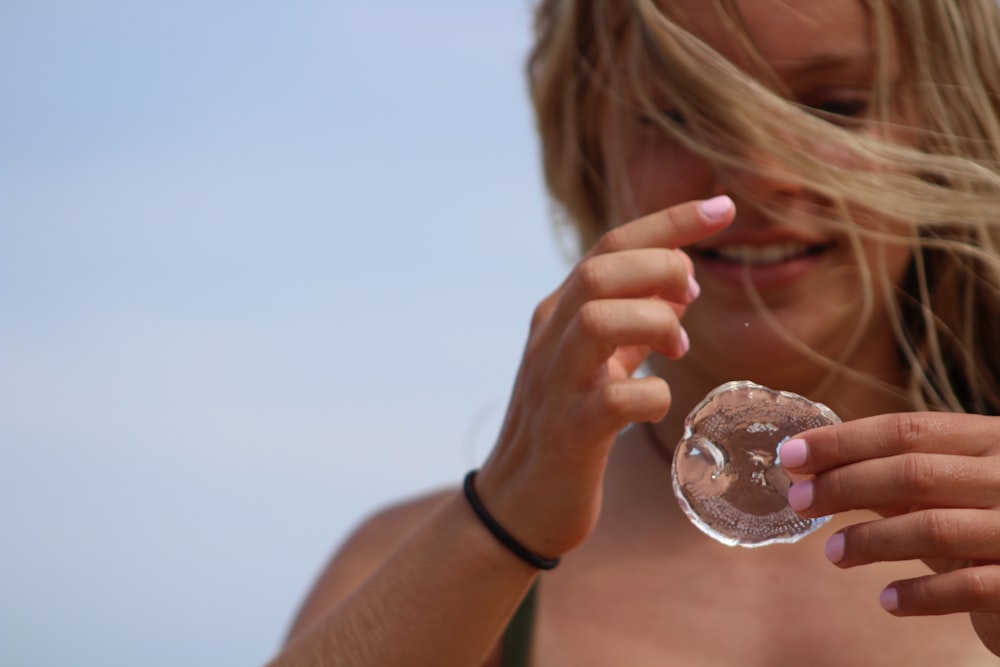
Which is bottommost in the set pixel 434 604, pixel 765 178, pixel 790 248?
pixel 434 604

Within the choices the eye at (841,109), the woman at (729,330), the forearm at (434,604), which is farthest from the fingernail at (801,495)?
the eye at (841,109)

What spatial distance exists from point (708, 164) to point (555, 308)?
1.70 feet

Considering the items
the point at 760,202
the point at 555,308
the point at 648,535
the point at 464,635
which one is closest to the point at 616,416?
the point at 555,308

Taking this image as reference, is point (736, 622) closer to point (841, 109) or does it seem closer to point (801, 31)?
point (841, 109)

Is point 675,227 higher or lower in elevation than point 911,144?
higher

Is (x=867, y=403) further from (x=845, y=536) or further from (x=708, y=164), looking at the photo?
(x=845, y=536)

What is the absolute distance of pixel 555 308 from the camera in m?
1.61

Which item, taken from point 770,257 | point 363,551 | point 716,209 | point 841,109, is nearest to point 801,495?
point 716,209

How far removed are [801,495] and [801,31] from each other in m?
0.83

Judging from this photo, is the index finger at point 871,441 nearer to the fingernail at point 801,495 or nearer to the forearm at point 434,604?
the fingernail at point 801,495

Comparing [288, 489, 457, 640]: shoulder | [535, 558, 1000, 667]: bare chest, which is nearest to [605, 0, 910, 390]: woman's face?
[535, 558, 1000, 667]: bare chest

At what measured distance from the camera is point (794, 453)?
1.33m

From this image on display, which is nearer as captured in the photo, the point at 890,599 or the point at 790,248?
the point at 890,599

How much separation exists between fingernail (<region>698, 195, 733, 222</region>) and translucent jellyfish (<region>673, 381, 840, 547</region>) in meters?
0.22
